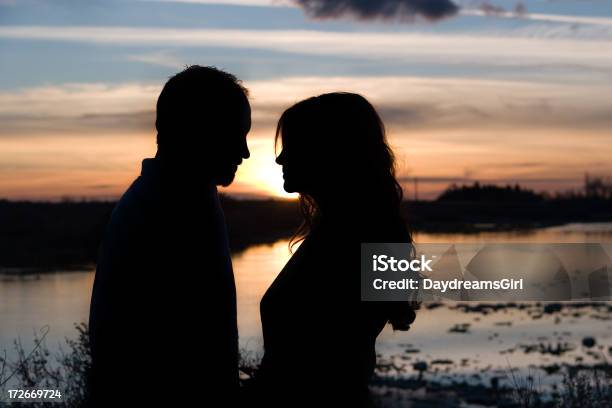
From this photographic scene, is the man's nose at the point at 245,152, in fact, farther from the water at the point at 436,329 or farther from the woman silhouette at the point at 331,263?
the water at the point at 436,329

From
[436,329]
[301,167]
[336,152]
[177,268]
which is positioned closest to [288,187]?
[301,167]

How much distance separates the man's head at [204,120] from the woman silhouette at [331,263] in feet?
1.20

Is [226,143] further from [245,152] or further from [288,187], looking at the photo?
[288,187]

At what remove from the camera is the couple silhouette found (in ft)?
8.37

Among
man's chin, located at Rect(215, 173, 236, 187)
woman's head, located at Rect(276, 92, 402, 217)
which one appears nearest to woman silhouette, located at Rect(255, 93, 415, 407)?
woman's head, located at Rect(276, 92, 402, 217)

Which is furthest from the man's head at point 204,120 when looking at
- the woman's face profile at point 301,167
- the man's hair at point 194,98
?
the woman's face profile at point 301,167

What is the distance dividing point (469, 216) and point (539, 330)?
39.8 m

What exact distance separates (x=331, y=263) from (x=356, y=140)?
415 mm

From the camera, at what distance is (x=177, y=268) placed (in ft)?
8.32

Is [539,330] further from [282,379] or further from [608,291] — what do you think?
[282,379]

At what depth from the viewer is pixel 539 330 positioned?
1686cm

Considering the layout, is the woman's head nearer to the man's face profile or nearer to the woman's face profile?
the woman's face profile

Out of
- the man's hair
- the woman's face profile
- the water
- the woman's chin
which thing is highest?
the man's hair

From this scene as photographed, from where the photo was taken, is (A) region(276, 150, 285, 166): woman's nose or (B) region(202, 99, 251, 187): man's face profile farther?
(A) region(276, 150, 285, 166): woman's nose
